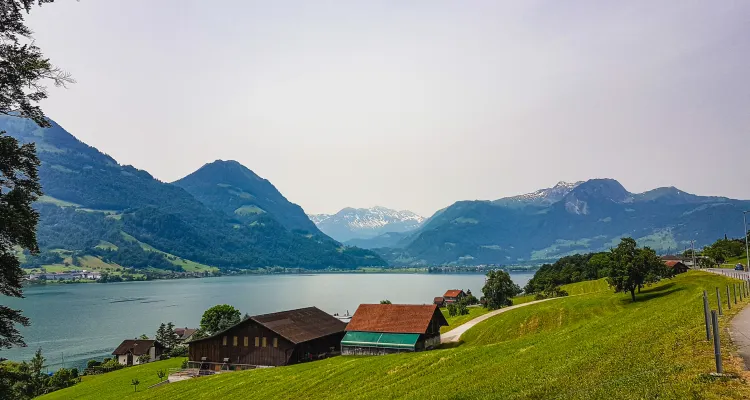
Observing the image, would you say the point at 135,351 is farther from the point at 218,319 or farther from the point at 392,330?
the point at 392,330

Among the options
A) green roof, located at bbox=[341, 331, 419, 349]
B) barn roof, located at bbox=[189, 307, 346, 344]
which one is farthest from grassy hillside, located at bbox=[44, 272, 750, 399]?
barn roof, located at bbox=[189, 307, 346, 344]

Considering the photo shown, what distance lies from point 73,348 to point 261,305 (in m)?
82.1

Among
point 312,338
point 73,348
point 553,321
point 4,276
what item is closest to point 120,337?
point 73,348

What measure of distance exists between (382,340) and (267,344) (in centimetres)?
1583

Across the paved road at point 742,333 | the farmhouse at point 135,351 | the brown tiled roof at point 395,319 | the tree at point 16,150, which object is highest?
the tree at point 16,150

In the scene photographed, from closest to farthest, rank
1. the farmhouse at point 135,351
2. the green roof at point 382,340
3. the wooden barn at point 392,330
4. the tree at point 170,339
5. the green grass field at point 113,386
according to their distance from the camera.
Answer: the green roof at point 382,340, the wooden barn at point 392,330, the green grass field at point 113,386, the farmhouse at point 135,351, the tree at point 170,339

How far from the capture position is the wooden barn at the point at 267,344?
56.9 metres

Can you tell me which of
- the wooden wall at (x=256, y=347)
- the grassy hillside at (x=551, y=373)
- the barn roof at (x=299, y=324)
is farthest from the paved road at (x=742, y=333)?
the wooden wall at (x=256, y=347)

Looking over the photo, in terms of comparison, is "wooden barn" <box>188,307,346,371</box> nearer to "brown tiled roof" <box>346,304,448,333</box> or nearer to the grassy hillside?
"brown tiled roof" <box>346,304,448,333</box>

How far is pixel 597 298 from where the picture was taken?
5825 centimetres

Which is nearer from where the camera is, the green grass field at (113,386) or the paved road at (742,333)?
the paved road at (742,333)

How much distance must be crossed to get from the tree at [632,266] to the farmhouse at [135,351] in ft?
295

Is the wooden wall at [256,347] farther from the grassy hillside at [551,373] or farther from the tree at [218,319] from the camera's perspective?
the tree at [218,319]

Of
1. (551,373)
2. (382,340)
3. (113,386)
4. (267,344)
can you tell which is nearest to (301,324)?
(267,344)
